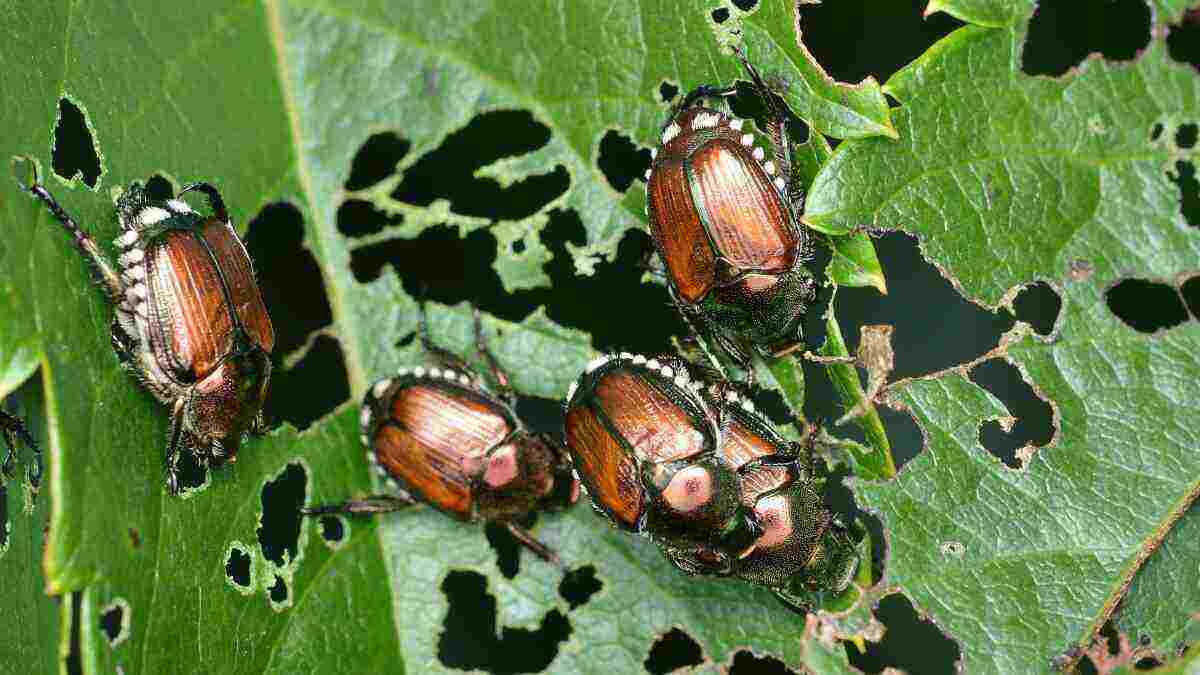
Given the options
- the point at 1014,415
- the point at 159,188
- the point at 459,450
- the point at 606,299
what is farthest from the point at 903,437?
the point at 159,188

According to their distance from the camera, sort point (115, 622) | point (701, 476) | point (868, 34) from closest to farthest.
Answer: point (115, 622) → point (868, 34) → point (701, 476)

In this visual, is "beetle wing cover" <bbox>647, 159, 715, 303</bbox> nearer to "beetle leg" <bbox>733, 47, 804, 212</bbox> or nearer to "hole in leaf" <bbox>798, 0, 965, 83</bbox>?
"beetle leg" <bbox>733, 47, 804, 212</bbox>

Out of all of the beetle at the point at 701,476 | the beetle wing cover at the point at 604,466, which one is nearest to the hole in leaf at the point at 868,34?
the beetle at the point at 701,476

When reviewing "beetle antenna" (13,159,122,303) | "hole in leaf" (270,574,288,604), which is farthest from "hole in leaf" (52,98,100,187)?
"hole in leaf" (270,574,288,604)

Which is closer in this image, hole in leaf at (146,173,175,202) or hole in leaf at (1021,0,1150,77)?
hole in leaf at (1021,0,1150,77)

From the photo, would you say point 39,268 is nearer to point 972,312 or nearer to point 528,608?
point 528,608

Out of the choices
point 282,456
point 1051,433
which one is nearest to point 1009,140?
point 1051,433

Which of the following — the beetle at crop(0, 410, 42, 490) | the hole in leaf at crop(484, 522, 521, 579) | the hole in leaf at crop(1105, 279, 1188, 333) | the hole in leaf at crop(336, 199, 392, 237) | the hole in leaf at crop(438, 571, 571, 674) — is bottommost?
the hole in leaf at crop(438, 571, 571, 674)

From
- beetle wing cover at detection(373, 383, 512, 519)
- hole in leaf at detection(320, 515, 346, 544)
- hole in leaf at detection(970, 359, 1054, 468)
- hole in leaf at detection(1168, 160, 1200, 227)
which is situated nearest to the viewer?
hole in leaf at detection(1168, 160, 1200, 227)

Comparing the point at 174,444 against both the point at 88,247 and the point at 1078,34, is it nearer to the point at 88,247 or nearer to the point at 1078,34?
the point at 88,247
